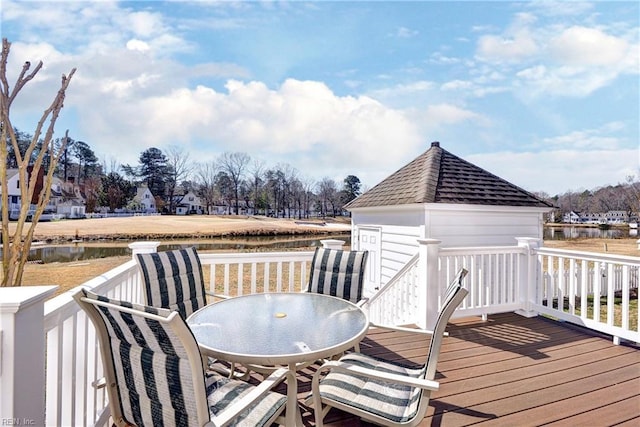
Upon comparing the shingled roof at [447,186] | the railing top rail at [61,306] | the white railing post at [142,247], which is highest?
the shingled roof at [447,186]

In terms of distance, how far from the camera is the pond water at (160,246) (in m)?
17.3

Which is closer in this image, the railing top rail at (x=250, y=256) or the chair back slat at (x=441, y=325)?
the chair back slat at (x=441, y=325)

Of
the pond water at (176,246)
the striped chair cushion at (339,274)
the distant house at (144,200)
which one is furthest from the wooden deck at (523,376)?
the distant house at (144,200)

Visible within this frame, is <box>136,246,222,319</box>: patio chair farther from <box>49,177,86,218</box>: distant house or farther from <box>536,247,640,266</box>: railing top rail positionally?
<box>49,177,86,218</box>: distant house

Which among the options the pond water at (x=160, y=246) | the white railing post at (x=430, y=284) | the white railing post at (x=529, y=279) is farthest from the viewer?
the pond water at (x=160, y=246)

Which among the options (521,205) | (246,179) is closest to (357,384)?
(521,205)

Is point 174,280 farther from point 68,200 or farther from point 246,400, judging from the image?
point 68,200

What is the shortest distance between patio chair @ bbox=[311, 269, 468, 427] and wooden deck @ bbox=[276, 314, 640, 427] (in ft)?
1.37

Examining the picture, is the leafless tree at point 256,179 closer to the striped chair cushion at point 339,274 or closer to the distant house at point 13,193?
the distant house at point 13,193

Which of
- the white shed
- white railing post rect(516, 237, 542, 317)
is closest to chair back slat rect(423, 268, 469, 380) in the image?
white railing post rect(516, 237, 542, 317)

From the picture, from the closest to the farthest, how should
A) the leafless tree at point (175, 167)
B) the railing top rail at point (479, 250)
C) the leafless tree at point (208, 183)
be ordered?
the railing top rail at point (479, 250)
the leafless tree at point (175, 167)
the leafless tree at point (208, 183)

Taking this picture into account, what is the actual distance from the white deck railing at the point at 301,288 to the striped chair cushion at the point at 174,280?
22 centimetres

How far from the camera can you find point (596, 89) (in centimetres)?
734

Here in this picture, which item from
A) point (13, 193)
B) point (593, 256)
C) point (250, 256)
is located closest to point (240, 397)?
point (250, 256)
